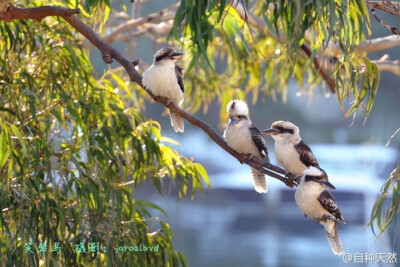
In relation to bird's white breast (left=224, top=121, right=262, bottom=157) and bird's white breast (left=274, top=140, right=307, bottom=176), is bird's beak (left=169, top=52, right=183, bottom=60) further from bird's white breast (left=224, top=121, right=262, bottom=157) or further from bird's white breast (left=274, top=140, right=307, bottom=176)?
bird's white breast (left=274, top=140, right=307, bottom=176)

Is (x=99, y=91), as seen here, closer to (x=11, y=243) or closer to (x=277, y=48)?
(x=11, y=243)

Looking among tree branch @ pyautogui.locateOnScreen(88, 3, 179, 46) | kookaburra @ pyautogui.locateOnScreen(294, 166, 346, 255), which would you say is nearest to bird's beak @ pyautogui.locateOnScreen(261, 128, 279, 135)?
kookaburra @ pyautogui.locateOnScreen(294, 166, 346, 255)

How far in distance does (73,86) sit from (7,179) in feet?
2.01

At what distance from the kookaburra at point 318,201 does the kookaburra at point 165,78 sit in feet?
1.88

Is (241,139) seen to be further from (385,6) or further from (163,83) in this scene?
(385,6)

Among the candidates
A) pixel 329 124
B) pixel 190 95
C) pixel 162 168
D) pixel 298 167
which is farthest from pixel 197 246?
pixel 298 167

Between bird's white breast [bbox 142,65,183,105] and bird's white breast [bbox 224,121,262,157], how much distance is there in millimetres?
225

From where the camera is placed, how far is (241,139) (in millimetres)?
2797

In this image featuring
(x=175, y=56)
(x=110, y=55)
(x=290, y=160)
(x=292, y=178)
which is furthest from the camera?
(x=175, y=56)

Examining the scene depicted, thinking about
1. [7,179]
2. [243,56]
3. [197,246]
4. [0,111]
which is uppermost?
[243,56]

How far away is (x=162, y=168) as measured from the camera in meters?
3.31

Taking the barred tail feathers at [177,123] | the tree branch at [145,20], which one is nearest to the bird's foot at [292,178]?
the barred tail feathers at [177,123]

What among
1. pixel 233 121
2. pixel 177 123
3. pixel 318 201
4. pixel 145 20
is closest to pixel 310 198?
pixel 318 201

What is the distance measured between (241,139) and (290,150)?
180mm
